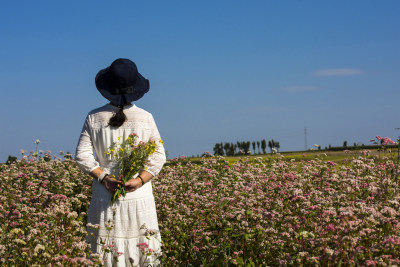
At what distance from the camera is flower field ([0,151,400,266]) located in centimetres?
445

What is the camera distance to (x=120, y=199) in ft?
17.6

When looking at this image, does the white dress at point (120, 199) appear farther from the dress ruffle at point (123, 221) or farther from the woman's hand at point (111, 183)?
the woman's hand at point (111, 183)

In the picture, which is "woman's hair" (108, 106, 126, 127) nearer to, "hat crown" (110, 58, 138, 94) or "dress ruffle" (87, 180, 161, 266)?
"hat crown" (110, 58, 138, 94)

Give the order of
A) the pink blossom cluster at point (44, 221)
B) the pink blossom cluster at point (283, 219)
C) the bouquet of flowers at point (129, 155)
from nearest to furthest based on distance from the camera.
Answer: the pink blossom cluster at point (283, 219) < the pink blossom cluster at point (44, 221) < the bouquet of flowers at point (129, 155)

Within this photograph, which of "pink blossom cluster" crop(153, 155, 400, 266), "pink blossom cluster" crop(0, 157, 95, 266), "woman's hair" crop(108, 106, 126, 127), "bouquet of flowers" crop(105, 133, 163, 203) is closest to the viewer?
"pink blossom cluster" crop(153, 155, 400, 266)

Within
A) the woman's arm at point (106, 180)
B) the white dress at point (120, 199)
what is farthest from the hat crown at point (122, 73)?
the woman's arm at point (106, 180)

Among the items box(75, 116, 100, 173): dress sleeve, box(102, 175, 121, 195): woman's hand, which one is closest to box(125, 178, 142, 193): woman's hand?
box(102, 175, 121, 195): woman's hand

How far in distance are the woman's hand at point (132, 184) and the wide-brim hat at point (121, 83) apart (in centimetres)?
101

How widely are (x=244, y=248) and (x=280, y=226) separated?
669 millimetres

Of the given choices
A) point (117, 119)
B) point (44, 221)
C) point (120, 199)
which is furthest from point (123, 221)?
point (44, 221)

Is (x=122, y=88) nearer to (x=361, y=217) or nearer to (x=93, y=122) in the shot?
(x=93, y=122)

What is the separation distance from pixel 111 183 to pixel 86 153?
0.53 meters

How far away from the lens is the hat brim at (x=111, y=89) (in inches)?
218

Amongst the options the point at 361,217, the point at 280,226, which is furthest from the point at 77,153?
the point at 361,217
